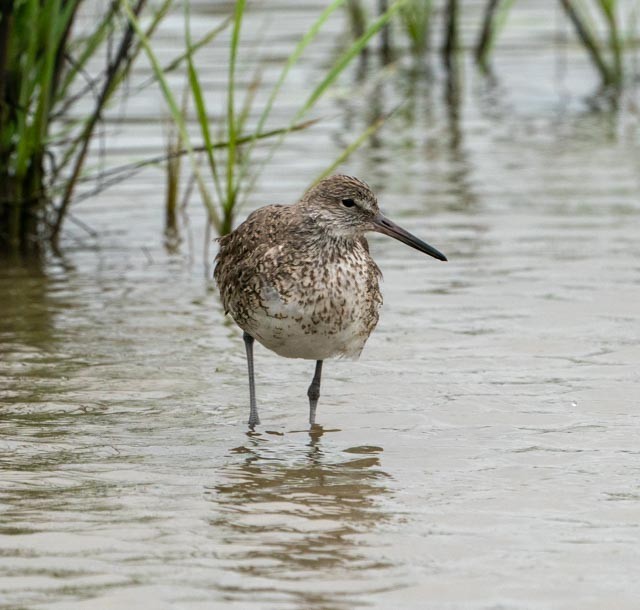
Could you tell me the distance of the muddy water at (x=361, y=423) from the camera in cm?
452

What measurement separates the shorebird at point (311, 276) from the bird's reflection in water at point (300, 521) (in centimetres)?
46

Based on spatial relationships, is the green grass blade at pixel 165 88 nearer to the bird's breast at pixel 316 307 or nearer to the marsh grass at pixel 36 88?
the marsh grass at pixel 36 88

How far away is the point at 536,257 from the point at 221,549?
4999mm

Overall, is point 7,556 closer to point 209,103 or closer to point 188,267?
point 188,267

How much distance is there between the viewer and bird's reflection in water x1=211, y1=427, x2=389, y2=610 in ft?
14.4

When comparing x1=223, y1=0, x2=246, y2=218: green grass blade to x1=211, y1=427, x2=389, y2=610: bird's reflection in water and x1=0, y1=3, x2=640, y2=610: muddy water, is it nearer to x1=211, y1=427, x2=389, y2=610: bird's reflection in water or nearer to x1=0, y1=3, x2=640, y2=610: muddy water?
x1=0, y1=3, x2=640, y2=610: muddy water

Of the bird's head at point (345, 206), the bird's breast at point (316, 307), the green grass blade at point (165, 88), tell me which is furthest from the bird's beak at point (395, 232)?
the green grass blade at point (165, 88)

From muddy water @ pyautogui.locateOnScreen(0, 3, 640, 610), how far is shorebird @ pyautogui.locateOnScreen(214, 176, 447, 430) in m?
Result: 0.46

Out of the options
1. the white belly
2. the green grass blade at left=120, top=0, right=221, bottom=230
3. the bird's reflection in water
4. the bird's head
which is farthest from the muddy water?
the bird's head

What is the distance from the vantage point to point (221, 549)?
15.5ft

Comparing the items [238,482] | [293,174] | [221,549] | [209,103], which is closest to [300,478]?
[238,482]

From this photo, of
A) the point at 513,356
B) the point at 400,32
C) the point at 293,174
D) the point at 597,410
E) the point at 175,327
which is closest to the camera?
the point at 597,410

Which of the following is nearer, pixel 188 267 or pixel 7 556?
pixel 7 556

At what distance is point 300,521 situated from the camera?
5016 millimetres
